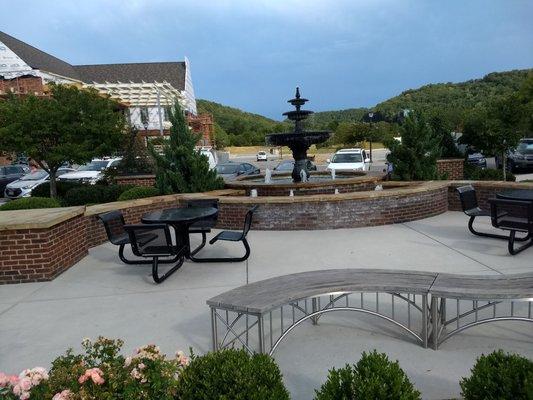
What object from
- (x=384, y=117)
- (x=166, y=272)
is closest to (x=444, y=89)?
(x=384, y=117)

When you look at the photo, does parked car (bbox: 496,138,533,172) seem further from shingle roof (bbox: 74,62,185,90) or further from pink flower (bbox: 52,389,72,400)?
shingle roof (bbox: 74,62,185,90)

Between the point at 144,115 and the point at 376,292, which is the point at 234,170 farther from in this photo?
the point at 144,115

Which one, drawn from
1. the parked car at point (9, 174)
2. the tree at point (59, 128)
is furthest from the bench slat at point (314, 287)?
the parked car at point (9, 174)

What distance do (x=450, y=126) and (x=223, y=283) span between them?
16467 mm

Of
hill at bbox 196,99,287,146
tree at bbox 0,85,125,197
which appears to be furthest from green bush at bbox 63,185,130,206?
hill at bbox 196,99,287,146

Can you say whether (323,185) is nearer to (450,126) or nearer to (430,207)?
(430,207)

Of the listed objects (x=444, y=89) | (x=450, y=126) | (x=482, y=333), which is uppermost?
(x=444, y=89)

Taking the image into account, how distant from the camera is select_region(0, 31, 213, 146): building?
36594mm

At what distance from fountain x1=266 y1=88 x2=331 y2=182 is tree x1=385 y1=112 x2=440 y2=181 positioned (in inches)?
91.0

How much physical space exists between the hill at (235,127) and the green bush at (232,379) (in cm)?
6178

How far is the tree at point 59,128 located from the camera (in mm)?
15031

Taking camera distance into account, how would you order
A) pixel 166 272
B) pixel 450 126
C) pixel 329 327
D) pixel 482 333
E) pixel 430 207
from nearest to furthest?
pixel 482 333
pixel 329 327
pixel 166 272
pixel 430 207
pixel 450 126

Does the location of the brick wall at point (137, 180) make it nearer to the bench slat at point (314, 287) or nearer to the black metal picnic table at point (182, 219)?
the black metal picnic table at point (182, 219)

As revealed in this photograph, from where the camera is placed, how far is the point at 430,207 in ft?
32.9
